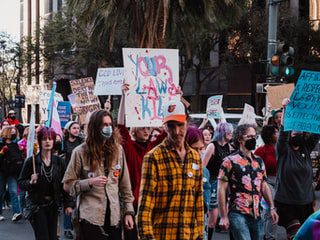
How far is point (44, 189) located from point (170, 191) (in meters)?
2.70

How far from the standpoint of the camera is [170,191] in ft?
14.9

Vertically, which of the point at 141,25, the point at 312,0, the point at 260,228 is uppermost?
the point at 312,0

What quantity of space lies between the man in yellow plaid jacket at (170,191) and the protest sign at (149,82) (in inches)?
79.7

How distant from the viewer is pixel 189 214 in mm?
4586

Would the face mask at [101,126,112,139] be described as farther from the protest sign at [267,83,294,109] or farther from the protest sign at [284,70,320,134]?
the protest sign at [267,83,294,109]

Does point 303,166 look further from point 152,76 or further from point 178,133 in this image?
point 178,133

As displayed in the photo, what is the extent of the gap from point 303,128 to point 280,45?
6461mm

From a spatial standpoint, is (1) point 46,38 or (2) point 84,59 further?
(1) point 46,38

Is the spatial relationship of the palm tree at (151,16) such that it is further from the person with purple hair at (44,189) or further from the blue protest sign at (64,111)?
the person with purple hair at (44,189)

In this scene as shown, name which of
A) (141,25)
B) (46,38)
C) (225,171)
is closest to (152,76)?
(225,171)

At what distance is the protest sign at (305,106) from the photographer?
707cm

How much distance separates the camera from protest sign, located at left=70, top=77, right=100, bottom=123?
1346cm

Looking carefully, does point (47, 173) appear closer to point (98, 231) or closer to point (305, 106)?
point (98, 231)

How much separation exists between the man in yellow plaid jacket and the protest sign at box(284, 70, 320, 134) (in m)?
2.65
